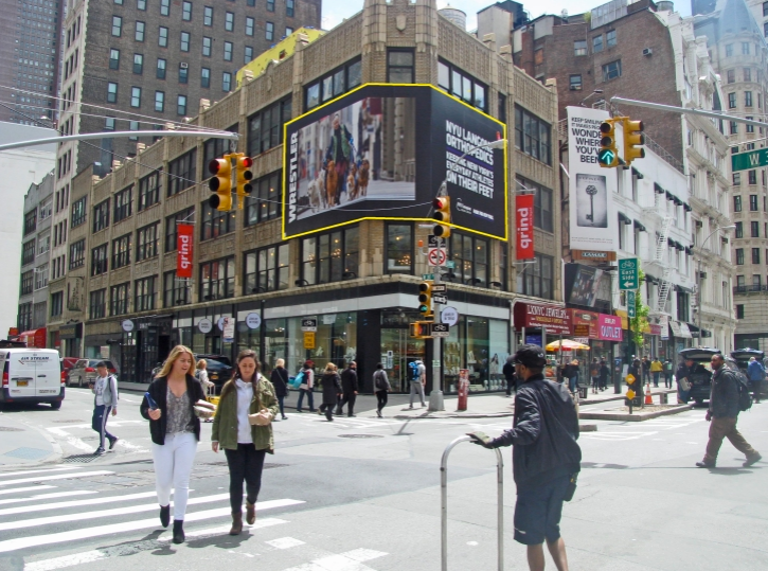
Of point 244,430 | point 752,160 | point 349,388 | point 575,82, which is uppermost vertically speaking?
point 575,82

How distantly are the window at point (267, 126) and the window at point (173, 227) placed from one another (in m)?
8.12

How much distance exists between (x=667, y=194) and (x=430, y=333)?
126 feet

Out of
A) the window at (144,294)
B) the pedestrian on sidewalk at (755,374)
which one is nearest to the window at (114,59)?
the window at (144,294)

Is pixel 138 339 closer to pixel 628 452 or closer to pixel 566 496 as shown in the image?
pixel 628 452

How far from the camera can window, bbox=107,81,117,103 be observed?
211 feet

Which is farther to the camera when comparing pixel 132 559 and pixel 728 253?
pixel 728 253

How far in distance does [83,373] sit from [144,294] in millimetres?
11177

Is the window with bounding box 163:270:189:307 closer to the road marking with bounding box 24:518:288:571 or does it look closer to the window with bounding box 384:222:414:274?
the window with bounding box 384:222:414:274

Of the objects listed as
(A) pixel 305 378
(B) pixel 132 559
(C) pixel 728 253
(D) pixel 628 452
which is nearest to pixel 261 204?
(A) pixel 305 378

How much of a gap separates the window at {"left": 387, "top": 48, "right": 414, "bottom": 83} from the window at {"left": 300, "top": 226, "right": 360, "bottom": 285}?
685cm

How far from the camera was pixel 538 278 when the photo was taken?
123ft

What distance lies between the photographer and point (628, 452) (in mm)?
12750

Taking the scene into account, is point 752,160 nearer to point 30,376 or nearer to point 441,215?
point 441,215

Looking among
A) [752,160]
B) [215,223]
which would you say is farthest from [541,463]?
[215,223]
